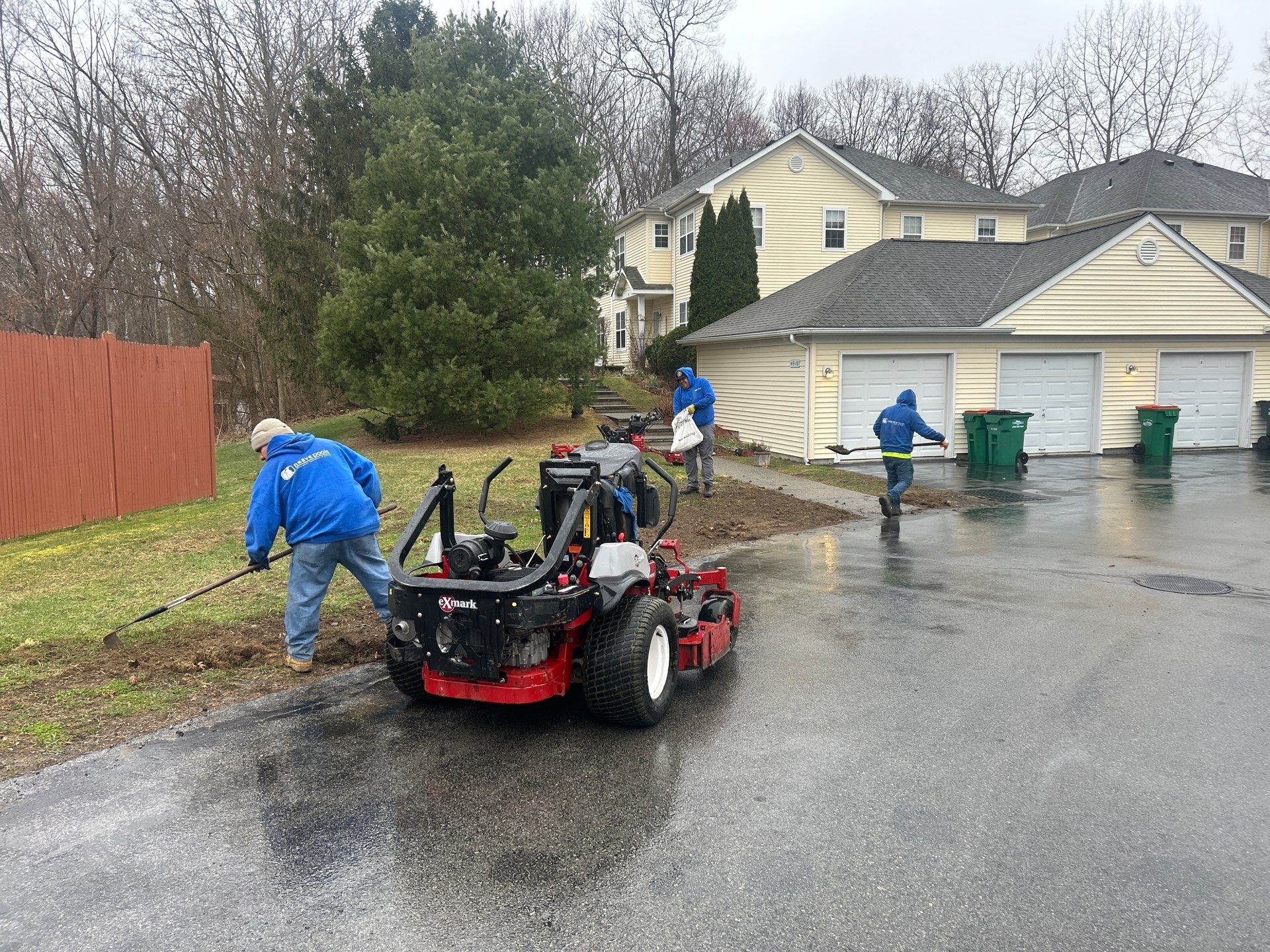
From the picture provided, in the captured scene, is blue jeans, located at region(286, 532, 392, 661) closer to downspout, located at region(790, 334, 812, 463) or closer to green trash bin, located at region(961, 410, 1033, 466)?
downspout, located at region(790, 334, 812, 463)

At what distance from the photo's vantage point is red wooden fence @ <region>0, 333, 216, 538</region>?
1066cm

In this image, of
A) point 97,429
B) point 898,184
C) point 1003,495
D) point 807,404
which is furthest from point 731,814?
point 898,184

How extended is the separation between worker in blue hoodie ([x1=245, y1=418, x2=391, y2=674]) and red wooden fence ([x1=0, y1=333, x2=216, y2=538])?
20.8 ft

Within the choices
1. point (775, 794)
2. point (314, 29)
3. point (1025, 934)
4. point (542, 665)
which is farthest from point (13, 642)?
point (314, 29)

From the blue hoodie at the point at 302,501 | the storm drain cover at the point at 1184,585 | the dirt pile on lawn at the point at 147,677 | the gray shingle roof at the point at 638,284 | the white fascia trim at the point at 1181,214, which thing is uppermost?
the white fascia trim at the point at 1181,214

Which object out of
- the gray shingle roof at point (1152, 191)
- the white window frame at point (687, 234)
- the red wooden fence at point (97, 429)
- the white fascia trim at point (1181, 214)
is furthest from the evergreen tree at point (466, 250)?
the gray shingle roof at point (1152, 191)

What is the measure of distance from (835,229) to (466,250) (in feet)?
44.3

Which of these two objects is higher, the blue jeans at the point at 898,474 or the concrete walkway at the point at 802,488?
the blue jeans at the point at 898,474

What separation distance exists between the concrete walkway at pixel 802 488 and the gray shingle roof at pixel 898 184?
44.5 ft

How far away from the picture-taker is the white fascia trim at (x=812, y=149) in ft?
89.5

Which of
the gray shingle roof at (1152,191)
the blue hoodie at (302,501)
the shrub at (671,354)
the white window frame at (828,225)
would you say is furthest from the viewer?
the gray shingle roof at (1152,191)

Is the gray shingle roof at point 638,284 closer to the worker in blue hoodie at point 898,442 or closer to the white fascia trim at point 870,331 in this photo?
the white fascia trim at point 870,331

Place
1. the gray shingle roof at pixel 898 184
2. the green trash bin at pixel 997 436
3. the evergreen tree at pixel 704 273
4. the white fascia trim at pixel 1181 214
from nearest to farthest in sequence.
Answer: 1. the green trash bin at pixel 997 436
2. the evergreen tree at pixel 704 273
3. the gray shingle roof at pixel 898 184
4. the white fascia trim at pixel 1181 214

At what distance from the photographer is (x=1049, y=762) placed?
15.3 feet
